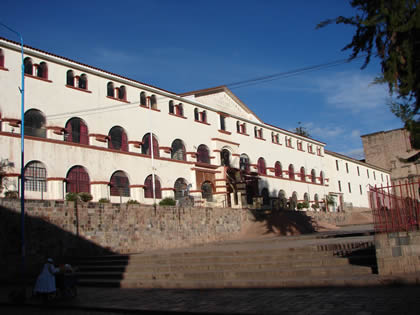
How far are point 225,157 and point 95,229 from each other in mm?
20769

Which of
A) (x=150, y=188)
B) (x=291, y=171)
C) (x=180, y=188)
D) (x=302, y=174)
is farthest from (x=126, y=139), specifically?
(x=302, y=174)

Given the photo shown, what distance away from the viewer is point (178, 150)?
112ft

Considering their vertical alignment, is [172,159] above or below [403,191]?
above

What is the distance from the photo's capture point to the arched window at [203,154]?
36.4 m

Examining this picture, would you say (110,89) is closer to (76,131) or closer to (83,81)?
(83,81)

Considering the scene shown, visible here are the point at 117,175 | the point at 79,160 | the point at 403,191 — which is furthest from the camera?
the point at 117,175

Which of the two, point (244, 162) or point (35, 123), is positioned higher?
point (35, 123)

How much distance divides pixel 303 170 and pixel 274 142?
7.18 meters

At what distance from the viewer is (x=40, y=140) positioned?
24.2 metres

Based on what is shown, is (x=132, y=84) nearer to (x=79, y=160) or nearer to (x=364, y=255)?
(x=79, y=160)

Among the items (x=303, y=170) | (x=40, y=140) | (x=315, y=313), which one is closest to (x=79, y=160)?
(x=40, y=140)

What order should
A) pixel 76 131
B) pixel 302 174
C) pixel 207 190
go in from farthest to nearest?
pixel 302 174, pixel 207 190, pixel 76 131

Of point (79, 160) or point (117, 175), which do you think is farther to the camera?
point (117, 175)

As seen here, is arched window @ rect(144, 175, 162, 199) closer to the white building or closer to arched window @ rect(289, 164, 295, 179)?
the white building
